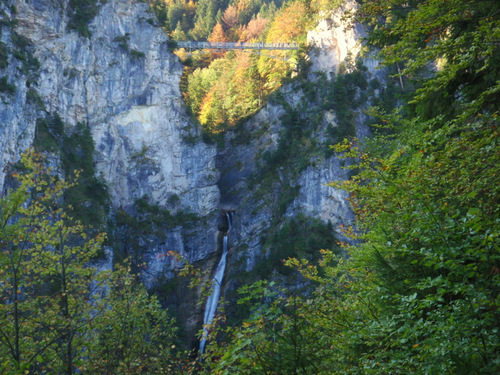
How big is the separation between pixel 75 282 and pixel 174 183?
29242 mm

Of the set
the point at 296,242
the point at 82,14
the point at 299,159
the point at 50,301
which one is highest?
the point at 82,14

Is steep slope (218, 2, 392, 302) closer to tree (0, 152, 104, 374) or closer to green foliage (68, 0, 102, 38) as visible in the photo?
green foliage (68, 0, 102, 38)

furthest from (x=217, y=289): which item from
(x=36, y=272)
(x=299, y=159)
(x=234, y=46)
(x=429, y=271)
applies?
(x=429, y=271)

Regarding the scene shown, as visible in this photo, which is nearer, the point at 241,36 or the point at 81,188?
the point at 81,188

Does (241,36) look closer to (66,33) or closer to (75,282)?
(66,33)

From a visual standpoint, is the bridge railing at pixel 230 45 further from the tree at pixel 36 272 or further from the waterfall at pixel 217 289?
the tree at pixel 36 272

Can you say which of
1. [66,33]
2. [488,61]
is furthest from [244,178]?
[488,61]

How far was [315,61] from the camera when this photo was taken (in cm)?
3759

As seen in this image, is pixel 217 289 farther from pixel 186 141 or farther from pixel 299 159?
pixel 186 141

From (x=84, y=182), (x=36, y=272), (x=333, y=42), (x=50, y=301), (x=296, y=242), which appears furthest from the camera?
(x=333, y=42)

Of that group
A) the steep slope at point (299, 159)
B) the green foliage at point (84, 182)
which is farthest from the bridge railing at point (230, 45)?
the green foliage at point (84, 182)

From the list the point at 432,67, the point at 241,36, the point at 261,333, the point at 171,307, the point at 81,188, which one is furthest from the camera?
the point at 241,36

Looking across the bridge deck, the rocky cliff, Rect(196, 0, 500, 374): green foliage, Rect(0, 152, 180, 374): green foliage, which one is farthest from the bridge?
Rect(0, 152, 180, 374): green foliage

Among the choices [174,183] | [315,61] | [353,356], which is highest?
[315,61]
